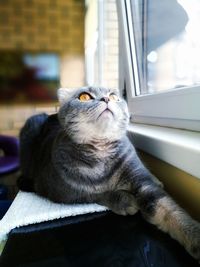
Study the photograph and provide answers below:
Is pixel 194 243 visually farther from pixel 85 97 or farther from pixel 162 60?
pixel 162 60

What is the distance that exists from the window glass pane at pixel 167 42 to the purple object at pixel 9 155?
1.01 meters

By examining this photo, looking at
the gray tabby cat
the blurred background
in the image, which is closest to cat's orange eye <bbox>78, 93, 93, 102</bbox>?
the gray tabby cat

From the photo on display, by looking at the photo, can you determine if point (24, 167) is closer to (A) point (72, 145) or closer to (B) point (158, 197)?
(A) point (72, 145)

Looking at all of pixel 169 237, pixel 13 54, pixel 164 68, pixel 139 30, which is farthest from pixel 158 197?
pixel 13 54

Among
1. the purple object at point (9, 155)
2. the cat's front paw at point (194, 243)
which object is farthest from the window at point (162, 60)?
the purple object at point (9, 155)

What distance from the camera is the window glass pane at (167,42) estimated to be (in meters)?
0.79

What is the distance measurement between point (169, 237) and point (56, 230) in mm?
221

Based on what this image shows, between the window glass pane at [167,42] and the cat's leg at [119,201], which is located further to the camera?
the window glass pane at [167,42]

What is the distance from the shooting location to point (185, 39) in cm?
84

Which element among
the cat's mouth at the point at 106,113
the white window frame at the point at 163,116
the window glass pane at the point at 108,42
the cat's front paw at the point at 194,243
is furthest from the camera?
the window glass pane at the point at 108,42

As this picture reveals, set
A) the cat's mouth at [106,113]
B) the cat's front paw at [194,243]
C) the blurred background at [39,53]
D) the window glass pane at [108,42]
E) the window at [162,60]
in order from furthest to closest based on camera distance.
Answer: the blurred background at [39,53]
the window glass pane at [108,42]
the window at [162,60]
the cat's mouth at [106,113]
the cat's front paw at [194,243]

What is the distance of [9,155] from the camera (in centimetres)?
195

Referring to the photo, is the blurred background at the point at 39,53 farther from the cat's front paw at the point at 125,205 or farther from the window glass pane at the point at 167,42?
the cat's front paw at the point at 125,205

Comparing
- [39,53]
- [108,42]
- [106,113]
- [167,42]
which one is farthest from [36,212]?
[39,53]
